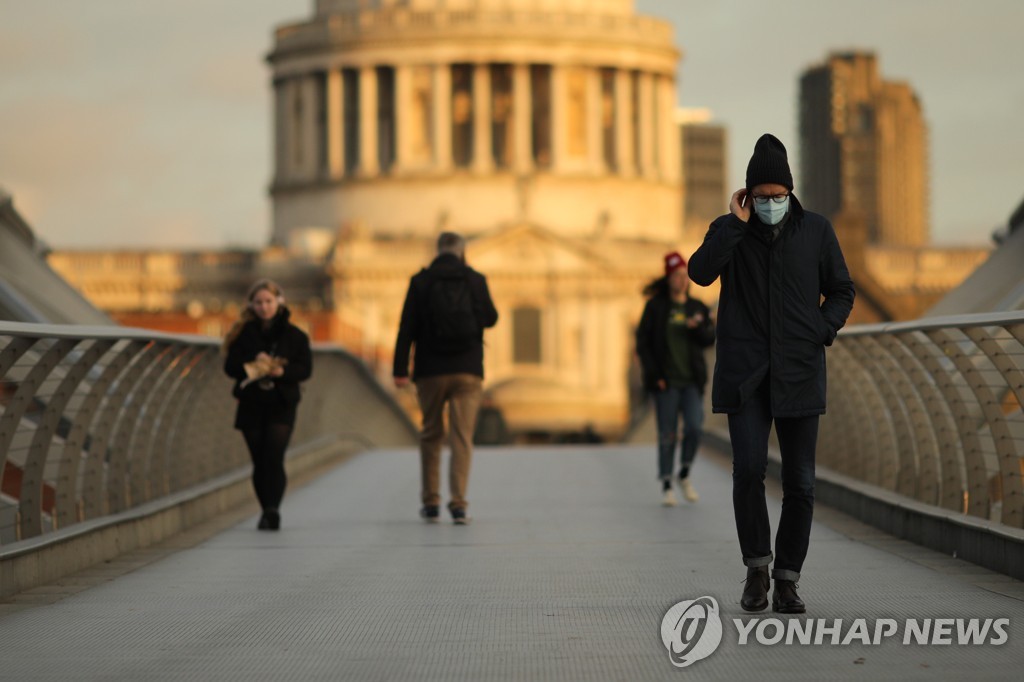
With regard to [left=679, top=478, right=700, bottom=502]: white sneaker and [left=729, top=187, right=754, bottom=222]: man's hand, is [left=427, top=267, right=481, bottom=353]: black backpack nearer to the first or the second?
[left=679, top=478, right=700, bottom=502]: white sneaker

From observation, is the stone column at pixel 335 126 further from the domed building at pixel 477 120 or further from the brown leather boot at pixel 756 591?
the brown leather boot at pixel 756 591

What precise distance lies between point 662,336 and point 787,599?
22.7 ft

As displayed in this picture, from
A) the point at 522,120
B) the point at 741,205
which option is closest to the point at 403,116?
the point at 522,120

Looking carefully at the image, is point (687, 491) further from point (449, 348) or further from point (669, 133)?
point (669, 133)

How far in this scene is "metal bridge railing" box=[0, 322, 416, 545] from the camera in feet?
35.8

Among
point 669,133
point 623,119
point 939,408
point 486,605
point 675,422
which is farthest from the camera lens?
point 669,133

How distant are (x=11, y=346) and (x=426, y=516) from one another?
560cm

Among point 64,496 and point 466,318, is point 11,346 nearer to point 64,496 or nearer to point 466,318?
point 64,496

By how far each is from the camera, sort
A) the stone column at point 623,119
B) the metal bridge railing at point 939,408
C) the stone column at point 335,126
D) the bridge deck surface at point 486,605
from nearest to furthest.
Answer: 1. the bridge deck surface at point 486,605
2. the metal bridge railing at point 939,408
3. the stone column at point 623,119
4. the stone column at point 335,126

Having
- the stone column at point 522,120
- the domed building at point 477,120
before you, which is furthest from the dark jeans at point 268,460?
the stone column at point 522,120

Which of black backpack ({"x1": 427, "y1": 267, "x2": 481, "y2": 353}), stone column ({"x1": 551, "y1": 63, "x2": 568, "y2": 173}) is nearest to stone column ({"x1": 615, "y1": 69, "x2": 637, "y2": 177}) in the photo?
stone column ({"x1": 551, "y1": 63, "x2": 568, "y2": 173})

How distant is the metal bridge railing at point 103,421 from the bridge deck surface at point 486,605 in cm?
57

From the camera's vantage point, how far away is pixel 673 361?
16.4m

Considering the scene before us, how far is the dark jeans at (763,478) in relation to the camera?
377 inches
